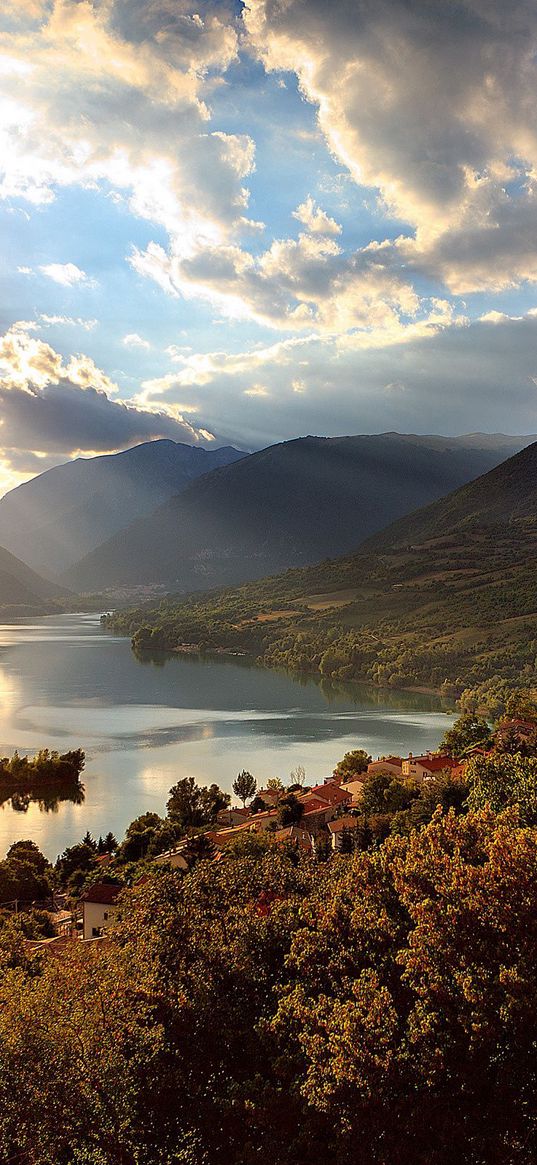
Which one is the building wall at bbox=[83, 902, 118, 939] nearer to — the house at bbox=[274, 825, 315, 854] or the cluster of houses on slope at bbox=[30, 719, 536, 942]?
the cluster of houses on slope at bbox=[30, 719, 536, 942]

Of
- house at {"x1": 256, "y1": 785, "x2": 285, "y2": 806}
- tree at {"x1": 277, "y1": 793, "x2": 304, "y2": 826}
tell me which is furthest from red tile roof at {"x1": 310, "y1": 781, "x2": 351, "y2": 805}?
tree at {"x1": 277, "y1": 793, "x2": 304, "y2": 826}

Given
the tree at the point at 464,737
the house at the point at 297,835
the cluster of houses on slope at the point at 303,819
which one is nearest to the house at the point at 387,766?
the cluster of houses on slope at the point at 303,819

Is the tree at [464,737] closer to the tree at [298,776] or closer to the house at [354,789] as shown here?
the tree at [298,776]

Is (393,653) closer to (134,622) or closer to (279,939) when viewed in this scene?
(134,622)

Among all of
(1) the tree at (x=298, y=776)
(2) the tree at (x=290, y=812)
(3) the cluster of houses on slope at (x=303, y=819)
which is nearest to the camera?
(3) the cluster of houses on slope at (x=303, y=819)

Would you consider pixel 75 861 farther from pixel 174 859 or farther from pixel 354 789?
pixel 354 789

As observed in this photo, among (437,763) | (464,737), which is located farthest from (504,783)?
(464,737)

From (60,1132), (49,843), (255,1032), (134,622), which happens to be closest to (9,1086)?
(60,1132)
